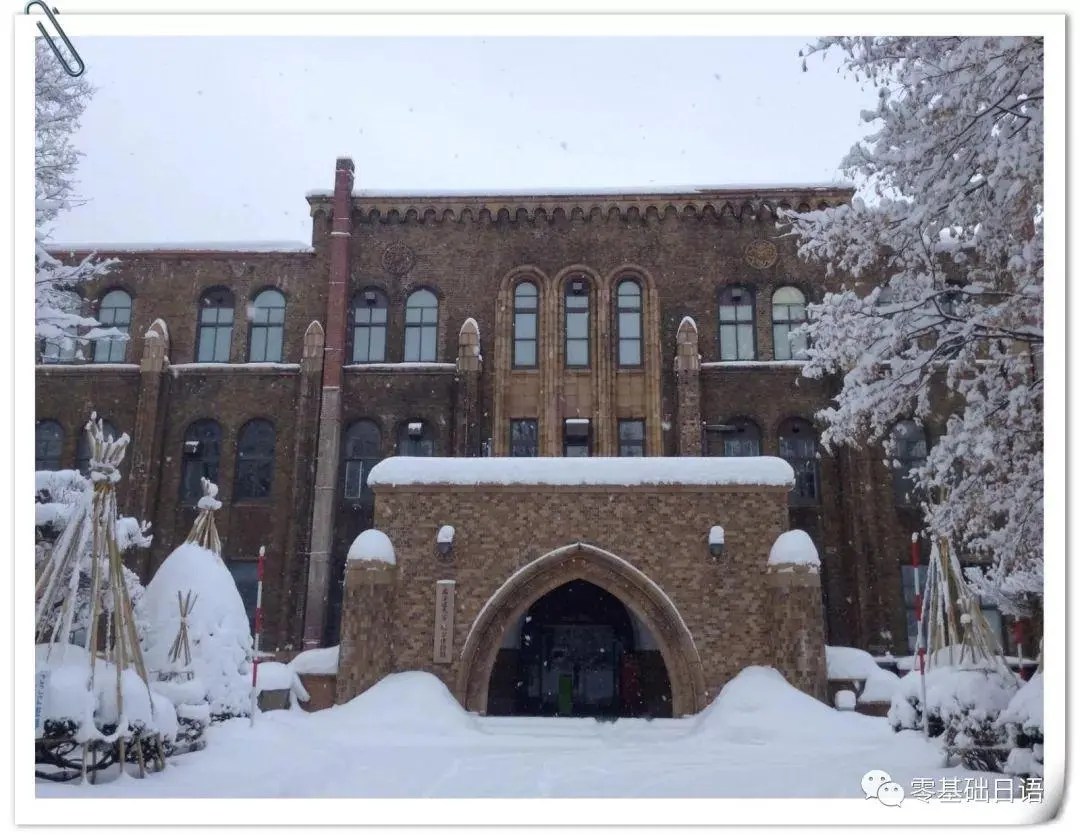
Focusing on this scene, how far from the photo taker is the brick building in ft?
63.5

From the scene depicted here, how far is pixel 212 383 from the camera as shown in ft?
66.9

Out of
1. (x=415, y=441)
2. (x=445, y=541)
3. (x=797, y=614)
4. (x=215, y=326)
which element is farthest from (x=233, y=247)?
(x=797, y=614)

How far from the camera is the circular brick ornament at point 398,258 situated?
21078mm

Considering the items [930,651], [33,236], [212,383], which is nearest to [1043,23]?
[930,651]

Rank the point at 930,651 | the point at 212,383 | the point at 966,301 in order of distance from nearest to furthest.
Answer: the point at 966,301 → the point at 930,651 → the point at 212,383

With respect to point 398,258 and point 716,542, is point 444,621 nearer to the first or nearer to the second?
point 716,542

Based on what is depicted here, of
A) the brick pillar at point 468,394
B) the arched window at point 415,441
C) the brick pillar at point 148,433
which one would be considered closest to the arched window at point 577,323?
the brick pillar at point 468,394

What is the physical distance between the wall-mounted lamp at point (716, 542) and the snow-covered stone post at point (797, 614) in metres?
0.76

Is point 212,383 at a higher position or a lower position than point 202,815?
higher

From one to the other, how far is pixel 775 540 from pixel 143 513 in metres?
12.4

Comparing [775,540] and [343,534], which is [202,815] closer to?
[775,540]

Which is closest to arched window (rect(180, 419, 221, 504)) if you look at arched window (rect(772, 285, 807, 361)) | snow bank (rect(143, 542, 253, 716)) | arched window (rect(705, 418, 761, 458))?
snow bank (rect(143, 542, 253, 716))

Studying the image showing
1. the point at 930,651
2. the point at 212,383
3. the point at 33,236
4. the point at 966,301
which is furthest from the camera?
the point at 212,383

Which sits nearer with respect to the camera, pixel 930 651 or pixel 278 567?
pixel 930 651
